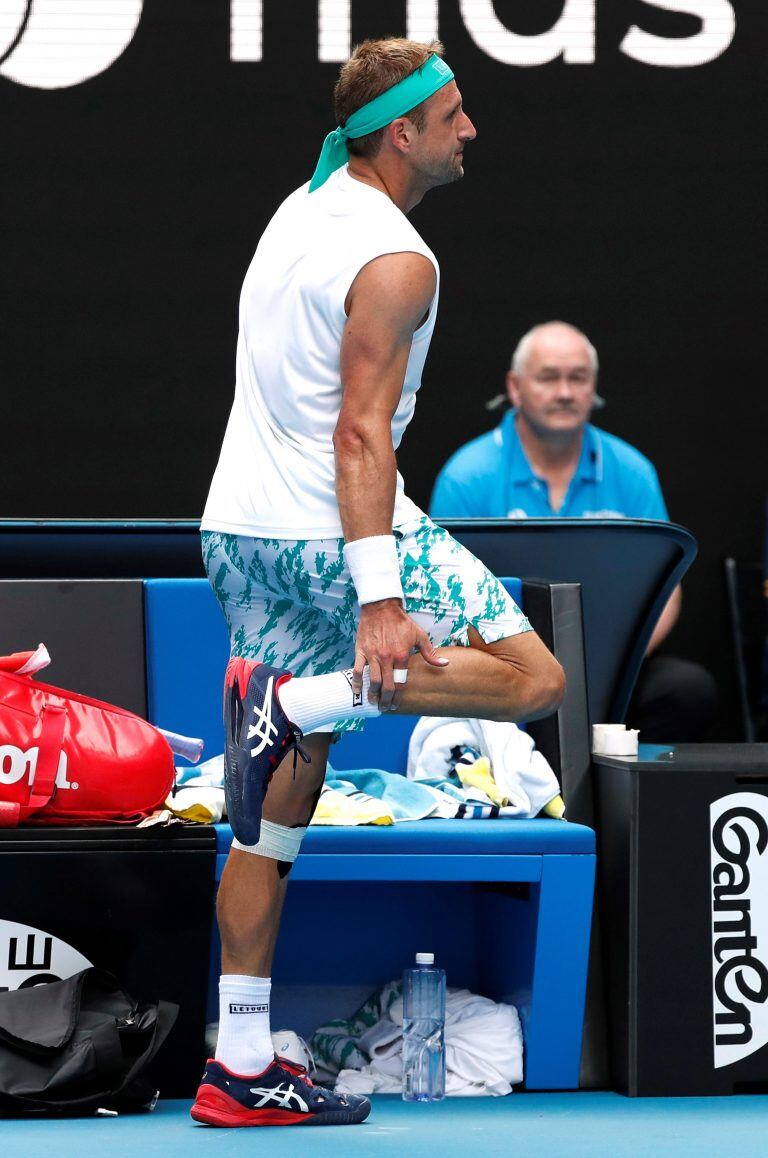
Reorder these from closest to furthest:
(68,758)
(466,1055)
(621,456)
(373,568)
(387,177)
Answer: (373,568) → (387,177) → (68,758) → (466,1055) → (621,456)

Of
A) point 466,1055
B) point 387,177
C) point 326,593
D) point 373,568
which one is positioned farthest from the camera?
point 466,1055

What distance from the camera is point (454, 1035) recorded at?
291 cm

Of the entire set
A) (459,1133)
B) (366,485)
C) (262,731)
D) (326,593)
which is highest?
(366,485)

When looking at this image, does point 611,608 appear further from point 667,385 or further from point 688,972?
point 667,385

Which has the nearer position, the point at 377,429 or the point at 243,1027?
the point at 377,429

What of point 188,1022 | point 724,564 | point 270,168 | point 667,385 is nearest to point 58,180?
point 270,168

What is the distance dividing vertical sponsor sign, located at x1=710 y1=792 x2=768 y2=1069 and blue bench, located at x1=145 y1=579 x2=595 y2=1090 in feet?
0.72

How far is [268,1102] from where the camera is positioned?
2.52 metres

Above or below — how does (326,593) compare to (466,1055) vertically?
above

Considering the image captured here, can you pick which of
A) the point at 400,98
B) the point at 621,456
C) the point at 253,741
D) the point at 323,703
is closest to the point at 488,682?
the point at 323,703

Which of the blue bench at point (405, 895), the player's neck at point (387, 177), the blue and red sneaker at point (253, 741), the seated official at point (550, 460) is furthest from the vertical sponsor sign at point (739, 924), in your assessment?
the seated official at point (550, 460)

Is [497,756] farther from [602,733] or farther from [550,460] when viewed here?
[550,460]

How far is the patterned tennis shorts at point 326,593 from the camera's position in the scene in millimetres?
2463

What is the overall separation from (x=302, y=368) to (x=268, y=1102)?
1.11 meters
